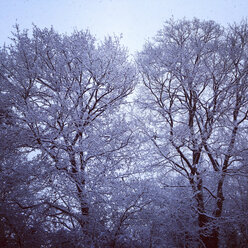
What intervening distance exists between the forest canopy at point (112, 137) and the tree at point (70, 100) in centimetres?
4

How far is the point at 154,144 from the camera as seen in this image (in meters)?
7.41

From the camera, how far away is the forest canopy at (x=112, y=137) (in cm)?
484

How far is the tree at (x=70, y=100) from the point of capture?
5.22m

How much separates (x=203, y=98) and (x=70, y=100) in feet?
17.3

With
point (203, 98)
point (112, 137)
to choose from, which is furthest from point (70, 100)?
point (203, 98)

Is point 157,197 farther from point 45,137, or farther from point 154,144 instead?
point 45,137

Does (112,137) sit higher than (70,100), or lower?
lower

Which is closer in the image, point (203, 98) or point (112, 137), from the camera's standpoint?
point (112, 137)

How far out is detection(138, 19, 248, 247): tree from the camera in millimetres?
7055

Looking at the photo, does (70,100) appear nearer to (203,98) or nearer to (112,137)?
(112,137)

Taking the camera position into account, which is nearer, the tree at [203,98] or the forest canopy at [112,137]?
the forest canopy at [112,137]

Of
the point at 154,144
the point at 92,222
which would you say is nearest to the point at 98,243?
the point at 92,222

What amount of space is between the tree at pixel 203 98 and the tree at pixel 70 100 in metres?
1.43

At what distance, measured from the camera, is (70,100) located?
6230 mm
